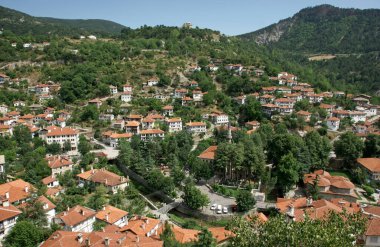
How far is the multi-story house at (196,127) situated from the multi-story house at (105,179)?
15.2 meters

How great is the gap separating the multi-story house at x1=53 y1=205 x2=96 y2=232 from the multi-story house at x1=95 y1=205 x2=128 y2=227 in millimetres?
706

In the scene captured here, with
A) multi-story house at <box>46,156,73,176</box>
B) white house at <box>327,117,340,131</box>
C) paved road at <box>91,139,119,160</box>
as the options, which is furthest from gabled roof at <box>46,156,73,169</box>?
white house at <box>327,117,340,131</box>

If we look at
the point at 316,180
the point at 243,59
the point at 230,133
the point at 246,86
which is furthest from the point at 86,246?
the point at 243,59

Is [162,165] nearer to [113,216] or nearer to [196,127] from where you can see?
[196,127]

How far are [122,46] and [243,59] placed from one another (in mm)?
29516

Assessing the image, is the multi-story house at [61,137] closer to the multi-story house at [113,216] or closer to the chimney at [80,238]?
the multi-story house at [113,216]

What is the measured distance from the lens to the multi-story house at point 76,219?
22.4m

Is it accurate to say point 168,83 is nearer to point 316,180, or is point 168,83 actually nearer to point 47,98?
point 47,98

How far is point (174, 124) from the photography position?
152ft

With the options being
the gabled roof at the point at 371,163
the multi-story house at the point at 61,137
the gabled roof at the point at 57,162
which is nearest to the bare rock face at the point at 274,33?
the gabled roof at the point at 371,163

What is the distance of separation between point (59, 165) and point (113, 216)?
40.2 ft

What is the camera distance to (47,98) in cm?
5634

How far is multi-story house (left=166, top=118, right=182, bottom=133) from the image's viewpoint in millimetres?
46062

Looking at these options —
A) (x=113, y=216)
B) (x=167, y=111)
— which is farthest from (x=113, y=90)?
(x=113, y=216)
